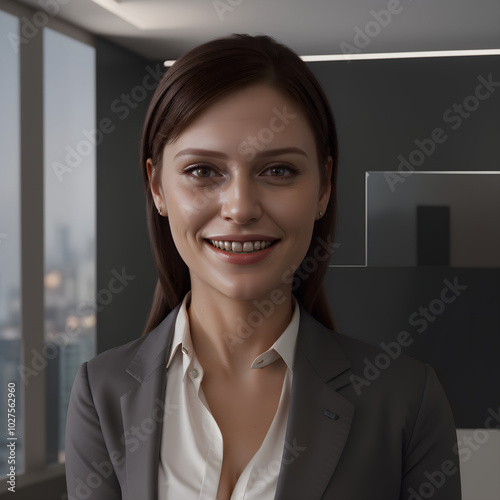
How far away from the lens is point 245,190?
1113mm

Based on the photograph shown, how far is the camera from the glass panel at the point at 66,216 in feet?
12.5

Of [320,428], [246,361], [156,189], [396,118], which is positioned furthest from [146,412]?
[396,118]

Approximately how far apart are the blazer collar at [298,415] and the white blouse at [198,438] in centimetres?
2

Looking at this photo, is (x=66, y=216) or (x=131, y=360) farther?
(x=66, y=216)

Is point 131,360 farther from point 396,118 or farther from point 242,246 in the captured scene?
point 396,118

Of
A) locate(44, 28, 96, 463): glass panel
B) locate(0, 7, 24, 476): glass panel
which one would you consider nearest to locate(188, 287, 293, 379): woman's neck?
locate(0, 7, 24, 476): glass panel

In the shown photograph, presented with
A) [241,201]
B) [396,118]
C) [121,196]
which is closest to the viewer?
[241,201]

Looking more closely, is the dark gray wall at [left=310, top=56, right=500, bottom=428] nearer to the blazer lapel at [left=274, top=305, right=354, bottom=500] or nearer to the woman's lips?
the blazer lapel at [left=274, top=305, right=354, bottom=500]

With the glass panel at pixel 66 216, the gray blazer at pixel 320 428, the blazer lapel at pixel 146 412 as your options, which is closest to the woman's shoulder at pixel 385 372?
the gray blazer at pixel 320 428

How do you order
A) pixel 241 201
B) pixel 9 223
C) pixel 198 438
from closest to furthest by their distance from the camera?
pixel 241 201
pixel 198 438
pixel 9 223

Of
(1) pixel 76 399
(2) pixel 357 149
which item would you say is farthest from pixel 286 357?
(2) pixel 357 149

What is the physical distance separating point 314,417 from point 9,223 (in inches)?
109

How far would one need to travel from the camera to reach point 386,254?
3.98 metres

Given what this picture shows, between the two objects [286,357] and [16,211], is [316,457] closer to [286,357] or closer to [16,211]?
[286,357]
